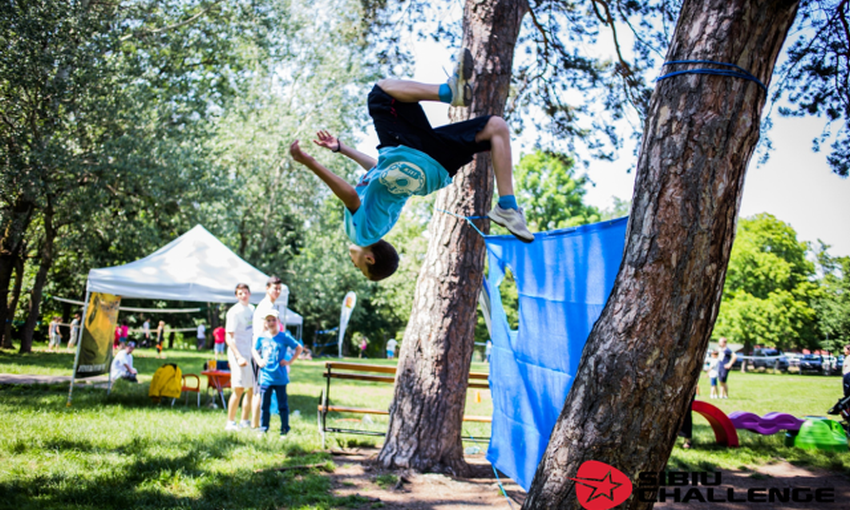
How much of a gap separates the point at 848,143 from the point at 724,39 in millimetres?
3166

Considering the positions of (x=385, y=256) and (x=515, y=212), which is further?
(x=385, y=256)

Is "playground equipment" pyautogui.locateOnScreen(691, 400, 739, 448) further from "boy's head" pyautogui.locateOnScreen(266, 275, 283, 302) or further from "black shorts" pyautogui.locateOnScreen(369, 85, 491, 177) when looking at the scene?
"black shorts" pyautogui.locateOnScreen(369, 85, 491, 177)

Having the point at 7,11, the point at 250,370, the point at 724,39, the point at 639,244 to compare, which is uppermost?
the point at 7,11

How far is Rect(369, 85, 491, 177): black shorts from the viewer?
10.9 feet

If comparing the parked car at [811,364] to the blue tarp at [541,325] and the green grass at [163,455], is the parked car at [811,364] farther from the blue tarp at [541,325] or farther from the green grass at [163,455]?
the blue tarp at [541,325]

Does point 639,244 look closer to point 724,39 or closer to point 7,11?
point 724,39

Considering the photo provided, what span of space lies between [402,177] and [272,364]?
4.24 m

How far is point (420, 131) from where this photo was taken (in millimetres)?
3363

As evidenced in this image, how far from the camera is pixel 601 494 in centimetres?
230

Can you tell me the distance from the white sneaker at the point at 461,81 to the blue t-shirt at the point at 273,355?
4.58 metres

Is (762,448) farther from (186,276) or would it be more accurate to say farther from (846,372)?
(186,276)

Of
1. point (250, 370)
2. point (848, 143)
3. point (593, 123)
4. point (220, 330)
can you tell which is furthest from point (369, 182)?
point (220, 330)

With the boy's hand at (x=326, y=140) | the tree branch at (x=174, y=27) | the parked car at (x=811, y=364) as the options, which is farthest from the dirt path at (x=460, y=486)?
the tree branch at (x=174, y=27)

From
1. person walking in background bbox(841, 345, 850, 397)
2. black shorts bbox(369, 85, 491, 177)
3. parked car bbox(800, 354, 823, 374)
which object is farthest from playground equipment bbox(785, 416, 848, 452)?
black shorts bbox(369, 85, 491, 177)
